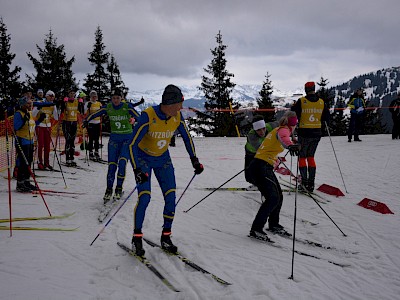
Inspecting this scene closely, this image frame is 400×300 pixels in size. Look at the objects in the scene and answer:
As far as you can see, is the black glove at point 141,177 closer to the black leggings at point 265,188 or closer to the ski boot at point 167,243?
the ski boot at point 167,243

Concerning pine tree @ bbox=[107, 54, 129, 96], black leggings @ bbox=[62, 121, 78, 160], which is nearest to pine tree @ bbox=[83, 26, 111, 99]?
pine tree @ bbox=[107, 54, 129, 96]

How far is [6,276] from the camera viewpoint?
3570 mm

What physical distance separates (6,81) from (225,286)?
28851 millimetres

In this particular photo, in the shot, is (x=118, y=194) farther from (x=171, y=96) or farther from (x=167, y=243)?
(x=171, y=96)

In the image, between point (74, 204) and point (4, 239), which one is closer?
point (4, 239)

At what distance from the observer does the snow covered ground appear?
134 inches

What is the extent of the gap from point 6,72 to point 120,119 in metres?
24.6

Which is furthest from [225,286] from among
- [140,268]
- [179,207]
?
[179,207]

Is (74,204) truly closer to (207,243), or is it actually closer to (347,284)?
(207,243)

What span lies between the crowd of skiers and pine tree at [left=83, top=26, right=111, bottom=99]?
2360 cm

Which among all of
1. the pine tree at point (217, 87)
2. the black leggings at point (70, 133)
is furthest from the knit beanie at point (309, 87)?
the pine tree at point (217, 87)

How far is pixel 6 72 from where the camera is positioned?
26.2 meters

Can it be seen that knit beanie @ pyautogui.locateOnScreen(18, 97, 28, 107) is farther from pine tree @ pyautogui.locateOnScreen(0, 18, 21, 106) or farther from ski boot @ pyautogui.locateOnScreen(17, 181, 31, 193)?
pine tree @ pyautogui.locateOnScreen(0, 18, 21, 106)

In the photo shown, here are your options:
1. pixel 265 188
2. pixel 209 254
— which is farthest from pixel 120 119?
pixel 209 254
